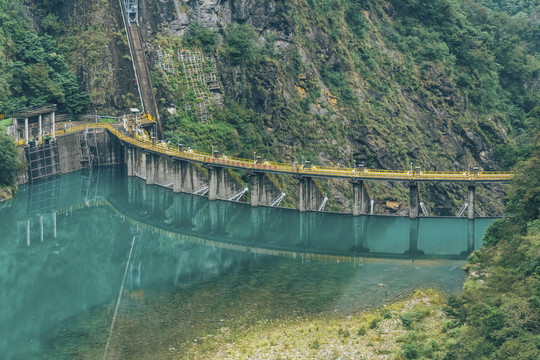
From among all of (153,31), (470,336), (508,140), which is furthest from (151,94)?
(470,336)

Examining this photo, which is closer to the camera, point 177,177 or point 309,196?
point 309,196

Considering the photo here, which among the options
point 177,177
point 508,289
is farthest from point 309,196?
point 508,289

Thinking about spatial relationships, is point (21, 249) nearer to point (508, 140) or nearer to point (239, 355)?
point (239, 355)

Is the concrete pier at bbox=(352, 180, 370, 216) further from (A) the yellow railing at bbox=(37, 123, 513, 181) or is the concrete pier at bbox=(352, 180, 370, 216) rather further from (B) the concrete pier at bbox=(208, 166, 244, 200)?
(B) the concrete pier at bbox=(208, 166, 244, 200)

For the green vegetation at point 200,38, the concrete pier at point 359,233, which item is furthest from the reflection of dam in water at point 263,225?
the green vegetation at point 200,38

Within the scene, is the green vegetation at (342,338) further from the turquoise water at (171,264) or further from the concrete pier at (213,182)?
the concrete pier at (213,182)

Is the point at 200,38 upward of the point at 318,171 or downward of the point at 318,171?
upward

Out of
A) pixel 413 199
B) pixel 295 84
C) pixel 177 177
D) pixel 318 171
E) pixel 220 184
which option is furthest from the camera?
pixel 295 84

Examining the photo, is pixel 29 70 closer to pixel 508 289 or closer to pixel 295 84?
pixel 295 84
